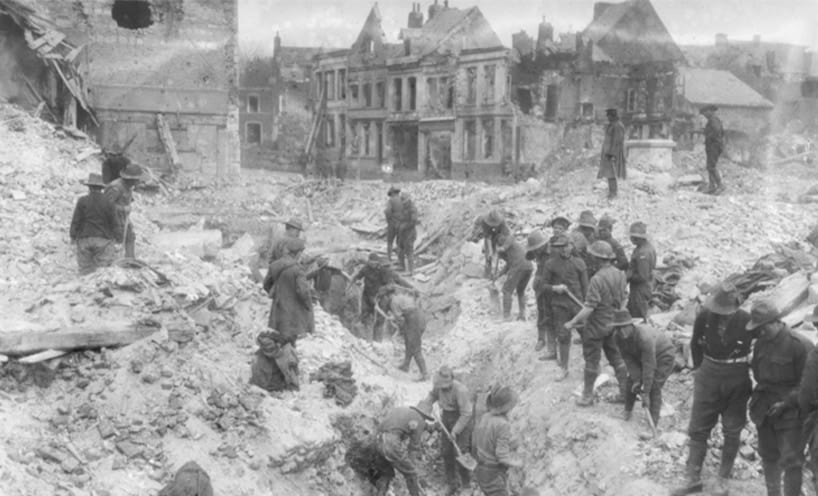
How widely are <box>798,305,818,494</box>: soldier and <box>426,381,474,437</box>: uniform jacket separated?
3576 mm

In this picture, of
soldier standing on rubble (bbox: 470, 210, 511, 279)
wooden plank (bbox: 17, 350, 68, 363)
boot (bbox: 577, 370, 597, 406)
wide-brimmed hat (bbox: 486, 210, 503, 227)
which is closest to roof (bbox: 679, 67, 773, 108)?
soldier standing on rubble (bbox: 470, 210, 511, 279)

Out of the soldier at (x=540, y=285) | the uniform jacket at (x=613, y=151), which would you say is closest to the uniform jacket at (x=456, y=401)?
the soldier at (x=540, y=285)

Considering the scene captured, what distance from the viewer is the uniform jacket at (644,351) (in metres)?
7.86

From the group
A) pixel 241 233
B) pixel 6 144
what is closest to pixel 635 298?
pixel 241 233

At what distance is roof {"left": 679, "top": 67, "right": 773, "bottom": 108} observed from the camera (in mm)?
37906

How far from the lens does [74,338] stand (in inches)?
343

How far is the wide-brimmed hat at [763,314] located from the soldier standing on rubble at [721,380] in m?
0.29

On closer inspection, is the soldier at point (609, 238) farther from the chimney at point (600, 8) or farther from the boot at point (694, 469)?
the chimney at point (600, 8)

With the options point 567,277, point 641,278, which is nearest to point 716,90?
point 641,278

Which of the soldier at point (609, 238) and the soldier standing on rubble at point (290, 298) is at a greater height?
the soldier at point (609, 238)

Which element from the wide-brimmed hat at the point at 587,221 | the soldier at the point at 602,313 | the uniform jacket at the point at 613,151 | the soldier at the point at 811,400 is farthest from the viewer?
the uniform jacket at the point at 613,151

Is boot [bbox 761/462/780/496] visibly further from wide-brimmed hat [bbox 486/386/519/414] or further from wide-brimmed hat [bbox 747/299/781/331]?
wide-brimmed hat [bbox 486/386/519/414]

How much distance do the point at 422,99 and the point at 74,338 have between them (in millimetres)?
32612

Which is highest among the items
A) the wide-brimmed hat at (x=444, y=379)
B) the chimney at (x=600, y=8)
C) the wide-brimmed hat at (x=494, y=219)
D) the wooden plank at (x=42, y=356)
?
the chimney at (x=600, y=8)
